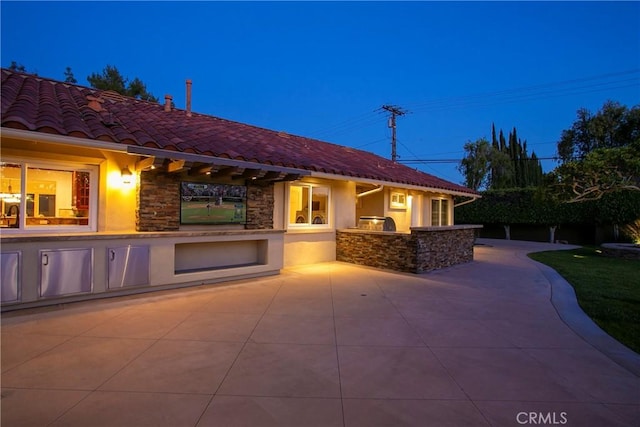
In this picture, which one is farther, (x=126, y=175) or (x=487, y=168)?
(x=487, y=168)

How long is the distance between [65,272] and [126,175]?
2311mm

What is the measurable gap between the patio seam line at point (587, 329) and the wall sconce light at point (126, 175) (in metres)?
8.23

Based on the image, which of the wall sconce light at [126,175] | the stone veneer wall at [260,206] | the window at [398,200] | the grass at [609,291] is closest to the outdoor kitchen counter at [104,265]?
the stone veneer wall at [260,206]

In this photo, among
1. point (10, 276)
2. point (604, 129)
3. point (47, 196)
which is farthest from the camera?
point (604, 129)

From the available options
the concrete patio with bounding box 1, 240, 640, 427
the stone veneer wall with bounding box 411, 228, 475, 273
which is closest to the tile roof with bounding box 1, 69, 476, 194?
the stone veneer wall with bounding box 411, 228, 475, 273

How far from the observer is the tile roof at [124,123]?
18.5 ft

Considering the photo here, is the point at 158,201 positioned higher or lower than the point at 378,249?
higher

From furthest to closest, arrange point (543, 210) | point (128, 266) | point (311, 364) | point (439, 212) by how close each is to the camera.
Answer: point (543, 210)
point (439, 212)
point (128, 266)
point (311, 364)

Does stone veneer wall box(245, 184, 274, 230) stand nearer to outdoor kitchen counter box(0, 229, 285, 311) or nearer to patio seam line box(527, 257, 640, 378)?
outdoor kitchen counter box(0, 229, 285, 311)

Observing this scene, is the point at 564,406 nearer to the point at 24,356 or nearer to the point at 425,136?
the point at 24,356

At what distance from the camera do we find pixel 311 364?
3.55 meters

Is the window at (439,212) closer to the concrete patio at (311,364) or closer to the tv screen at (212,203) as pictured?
the concrete patio at (311,364)

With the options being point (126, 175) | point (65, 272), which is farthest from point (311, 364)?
point (126, 175)

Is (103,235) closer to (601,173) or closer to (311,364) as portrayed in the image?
(311,364)
